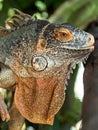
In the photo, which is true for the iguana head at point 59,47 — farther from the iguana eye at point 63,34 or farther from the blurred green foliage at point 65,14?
the blurred green foliage at point 65,14

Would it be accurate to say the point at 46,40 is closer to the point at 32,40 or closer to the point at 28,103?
the point at 32,40

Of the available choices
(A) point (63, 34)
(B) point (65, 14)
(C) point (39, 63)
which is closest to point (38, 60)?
(C) point (39, 63)

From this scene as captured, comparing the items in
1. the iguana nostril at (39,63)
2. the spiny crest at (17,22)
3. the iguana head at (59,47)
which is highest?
the spiny crest at (17,22)

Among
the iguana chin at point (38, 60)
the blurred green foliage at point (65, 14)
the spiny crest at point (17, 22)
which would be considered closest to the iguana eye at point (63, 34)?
the iguana chin at point (38, 60)

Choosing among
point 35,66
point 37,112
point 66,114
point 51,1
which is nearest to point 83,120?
point 37,112

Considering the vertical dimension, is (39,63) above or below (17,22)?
below

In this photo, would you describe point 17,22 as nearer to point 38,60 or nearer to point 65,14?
point 38,60
